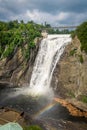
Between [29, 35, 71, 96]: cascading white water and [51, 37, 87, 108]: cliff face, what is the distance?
2289 mm

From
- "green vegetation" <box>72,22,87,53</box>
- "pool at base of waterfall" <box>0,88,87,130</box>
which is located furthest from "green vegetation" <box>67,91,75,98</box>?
"green vegetation" <box>72,22,87,53</box>

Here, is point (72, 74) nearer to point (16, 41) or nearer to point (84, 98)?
point (84, 98)

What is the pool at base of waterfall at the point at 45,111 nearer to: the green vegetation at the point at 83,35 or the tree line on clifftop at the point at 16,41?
the green vegetation at the point at 83,35

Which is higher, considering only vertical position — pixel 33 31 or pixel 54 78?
pixel 33 31

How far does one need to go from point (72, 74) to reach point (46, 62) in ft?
33.3

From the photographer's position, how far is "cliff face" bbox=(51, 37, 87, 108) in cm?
3769

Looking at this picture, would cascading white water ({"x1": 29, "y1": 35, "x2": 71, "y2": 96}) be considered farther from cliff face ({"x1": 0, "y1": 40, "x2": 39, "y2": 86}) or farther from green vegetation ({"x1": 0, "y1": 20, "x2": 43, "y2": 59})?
green vegetation ({"x1": 0, "y1": 20, "x2": 43, "y2": 59})

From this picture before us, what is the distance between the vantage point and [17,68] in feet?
169

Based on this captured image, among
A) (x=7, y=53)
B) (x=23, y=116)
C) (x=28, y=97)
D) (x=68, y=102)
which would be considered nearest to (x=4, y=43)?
(x=7, y=53)

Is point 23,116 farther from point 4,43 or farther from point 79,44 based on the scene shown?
point 4,43

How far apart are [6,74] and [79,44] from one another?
1907 centimetres

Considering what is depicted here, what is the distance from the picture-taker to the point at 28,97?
4038 cm

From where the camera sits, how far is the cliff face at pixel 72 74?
37688 mm

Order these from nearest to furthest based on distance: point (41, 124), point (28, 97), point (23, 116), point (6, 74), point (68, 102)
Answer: point (41, 124)
point (23, 116)
point (68, 102)
point (28, 97)
point (6, 74)
